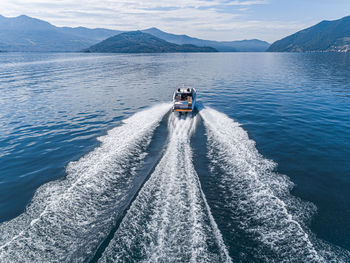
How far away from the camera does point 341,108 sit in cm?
3042

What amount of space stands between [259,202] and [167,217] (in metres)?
5.62

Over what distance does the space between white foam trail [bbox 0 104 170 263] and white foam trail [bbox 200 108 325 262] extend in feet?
23.2

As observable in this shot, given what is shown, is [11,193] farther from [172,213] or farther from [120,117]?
[120,117]

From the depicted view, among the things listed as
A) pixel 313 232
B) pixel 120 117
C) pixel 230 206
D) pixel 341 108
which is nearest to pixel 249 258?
pixel 230 206

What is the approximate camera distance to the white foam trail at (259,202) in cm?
889

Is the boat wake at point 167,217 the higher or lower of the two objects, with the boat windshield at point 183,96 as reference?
lower

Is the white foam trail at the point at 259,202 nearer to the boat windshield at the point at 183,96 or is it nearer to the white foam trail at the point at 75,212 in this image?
the white foam trail at the point at 75,212

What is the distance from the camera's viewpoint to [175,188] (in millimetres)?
12695

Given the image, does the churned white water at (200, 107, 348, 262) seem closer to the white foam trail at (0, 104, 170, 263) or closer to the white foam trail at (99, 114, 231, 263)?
the white foam trail at (99, 114, 231, 263)

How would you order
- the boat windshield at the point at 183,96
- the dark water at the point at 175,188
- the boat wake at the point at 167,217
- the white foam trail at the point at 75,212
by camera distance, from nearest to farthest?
the boat wake at the point at 167,217, the white foam trail at the point at 75,212, the dark water at the point at 175,188, the boat windshield at the point at 183,96

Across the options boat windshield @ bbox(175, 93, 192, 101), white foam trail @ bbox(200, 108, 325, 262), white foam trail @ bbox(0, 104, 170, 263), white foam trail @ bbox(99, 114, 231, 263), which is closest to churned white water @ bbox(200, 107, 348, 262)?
white foam trail @ bbox(200, 108, 325, 262)

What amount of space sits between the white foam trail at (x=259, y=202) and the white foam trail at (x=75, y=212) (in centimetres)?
708

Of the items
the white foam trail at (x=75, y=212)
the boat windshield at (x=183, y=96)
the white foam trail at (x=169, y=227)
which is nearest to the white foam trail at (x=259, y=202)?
the white foam trail at (x=169, y=227)

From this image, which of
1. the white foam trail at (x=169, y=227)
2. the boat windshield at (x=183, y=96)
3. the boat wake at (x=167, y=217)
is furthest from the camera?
the boat windshield at (x=183, y=96)
